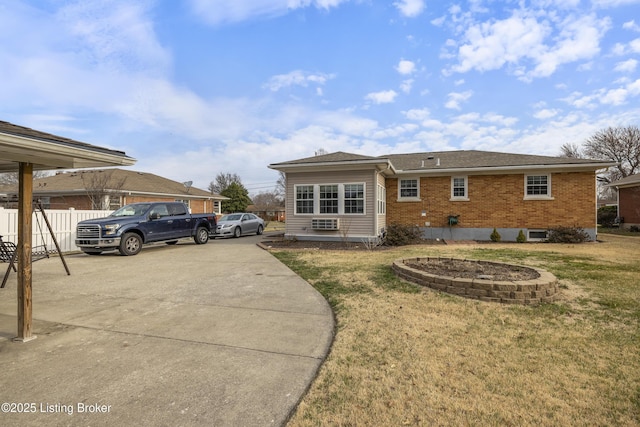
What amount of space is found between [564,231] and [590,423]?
14750 millimetres

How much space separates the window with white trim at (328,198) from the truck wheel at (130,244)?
7192 mm

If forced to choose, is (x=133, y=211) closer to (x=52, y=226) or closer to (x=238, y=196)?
(x=52, y=226)

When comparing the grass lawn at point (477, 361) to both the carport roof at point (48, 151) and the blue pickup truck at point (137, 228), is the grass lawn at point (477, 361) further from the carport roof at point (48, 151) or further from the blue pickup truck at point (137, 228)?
the blue pickup truck at point (137, 228)

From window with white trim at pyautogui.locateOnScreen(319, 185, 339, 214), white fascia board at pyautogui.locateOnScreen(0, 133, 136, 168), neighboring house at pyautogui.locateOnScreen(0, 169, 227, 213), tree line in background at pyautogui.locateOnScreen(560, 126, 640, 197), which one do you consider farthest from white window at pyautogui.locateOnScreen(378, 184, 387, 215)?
tree line in background at pyautogui.locateOnScreen(560, 126, 640, 197)

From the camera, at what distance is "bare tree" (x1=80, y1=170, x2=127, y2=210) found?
69.9 feet

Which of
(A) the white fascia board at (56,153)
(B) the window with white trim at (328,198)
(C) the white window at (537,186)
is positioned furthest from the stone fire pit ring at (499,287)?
(C) the white window at (537,186)

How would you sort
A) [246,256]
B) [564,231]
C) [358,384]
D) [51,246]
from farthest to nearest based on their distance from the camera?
[564,231] < [51,246] < [246,256] < [358,384]

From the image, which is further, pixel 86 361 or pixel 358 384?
pixel 86 361

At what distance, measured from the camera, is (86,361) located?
3473mm

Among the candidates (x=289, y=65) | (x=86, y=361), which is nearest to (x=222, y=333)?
(x=86, y=361)

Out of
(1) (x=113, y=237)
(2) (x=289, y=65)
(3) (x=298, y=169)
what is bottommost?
(1) (x=113, y=237)

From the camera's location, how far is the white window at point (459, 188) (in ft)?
51.1

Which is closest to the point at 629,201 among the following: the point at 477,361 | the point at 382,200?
the point at 382,200

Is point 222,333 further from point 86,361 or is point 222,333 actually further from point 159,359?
point 86,361
